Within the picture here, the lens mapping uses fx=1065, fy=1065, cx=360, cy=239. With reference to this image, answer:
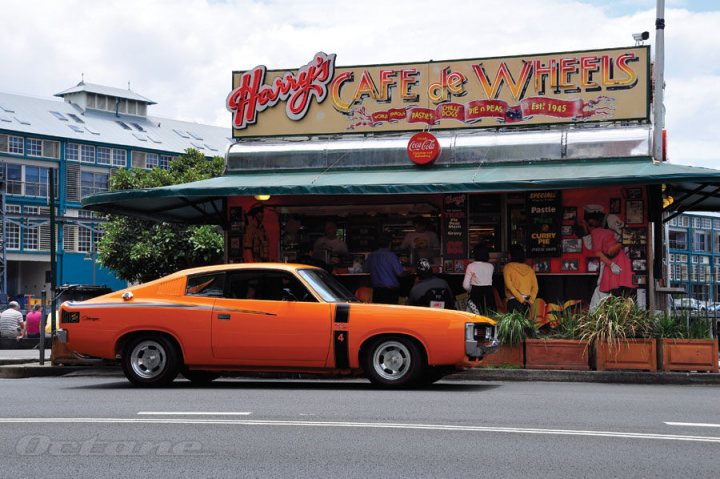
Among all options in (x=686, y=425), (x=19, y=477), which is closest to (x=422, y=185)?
(x=686, y=425)

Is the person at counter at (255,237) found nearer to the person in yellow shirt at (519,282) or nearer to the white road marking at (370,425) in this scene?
the person in yellow shirt at (519,282)

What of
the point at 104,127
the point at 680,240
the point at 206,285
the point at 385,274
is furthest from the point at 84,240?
the point at 206,285

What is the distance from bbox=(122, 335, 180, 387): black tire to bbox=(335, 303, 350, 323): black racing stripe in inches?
83.1

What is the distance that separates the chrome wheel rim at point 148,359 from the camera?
527 inches

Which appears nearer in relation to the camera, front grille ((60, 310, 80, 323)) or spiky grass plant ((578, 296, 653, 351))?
front grille ((60, 310, 80, 323))

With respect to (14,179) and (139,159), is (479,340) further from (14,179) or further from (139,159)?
(139,159)

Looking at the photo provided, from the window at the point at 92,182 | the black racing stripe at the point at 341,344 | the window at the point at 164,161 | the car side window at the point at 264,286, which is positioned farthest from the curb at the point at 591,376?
the window at the point at 164,161

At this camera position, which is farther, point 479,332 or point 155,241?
point 155,241

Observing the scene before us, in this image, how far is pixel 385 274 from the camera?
57.3 feet

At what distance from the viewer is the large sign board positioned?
18297 millimetres

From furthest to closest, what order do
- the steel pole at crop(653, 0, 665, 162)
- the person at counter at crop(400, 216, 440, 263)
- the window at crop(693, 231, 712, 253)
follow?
the window at crop(693, 231, 712, 253), the person at counter at crop(400, 216, 440, 263), the steel pole at crop(653, 0, 665, 162)

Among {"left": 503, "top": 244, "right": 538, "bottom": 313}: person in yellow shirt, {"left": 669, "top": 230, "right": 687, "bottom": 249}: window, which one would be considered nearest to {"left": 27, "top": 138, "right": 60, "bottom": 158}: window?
{"left": 669, "top": 230, "right": 687, "bottom": 249}: window

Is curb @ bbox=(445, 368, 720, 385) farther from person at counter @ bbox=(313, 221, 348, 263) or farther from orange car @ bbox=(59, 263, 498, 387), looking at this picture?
person at counter @ bbox=(313, 221, 348, 263)

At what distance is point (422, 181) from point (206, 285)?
5.11 metres
